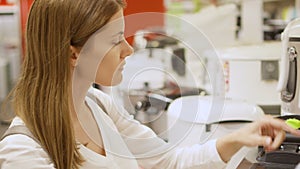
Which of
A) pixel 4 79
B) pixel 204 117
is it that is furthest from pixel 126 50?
pixel 4 79

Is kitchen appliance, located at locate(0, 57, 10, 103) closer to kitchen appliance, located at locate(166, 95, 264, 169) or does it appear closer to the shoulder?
kitchen appliance, located at locate(166, 95, 264, 169)

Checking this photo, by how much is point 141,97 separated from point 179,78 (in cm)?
46

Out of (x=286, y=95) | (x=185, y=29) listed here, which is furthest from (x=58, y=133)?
(x=185, y=29)

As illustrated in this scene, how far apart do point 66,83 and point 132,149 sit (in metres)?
0.28

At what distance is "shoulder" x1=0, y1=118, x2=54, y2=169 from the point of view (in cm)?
84

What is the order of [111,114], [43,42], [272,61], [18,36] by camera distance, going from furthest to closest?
[18,36] < [272,61] < [111,114] < [43,42]

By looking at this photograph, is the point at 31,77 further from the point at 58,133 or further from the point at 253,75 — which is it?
the point at 253,75

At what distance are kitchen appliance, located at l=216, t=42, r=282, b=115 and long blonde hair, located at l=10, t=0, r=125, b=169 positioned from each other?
2.58 feet

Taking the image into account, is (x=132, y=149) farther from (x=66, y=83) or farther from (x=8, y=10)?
(x=8, y=10)

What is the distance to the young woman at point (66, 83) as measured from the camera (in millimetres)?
852

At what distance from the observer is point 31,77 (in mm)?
902

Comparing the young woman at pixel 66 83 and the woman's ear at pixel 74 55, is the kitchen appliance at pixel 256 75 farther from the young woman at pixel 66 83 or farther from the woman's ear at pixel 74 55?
the woman's ear at pixel 74 55

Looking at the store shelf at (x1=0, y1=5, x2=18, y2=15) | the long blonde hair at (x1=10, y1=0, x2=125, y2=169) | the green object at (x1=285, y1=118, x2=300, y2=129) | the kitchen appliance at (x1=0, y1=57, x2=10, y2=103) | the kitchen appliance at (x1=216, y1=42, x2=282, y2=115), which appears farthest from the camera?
the kitchen appliance at (x1=0, y1=57, x2=10, y2=103)

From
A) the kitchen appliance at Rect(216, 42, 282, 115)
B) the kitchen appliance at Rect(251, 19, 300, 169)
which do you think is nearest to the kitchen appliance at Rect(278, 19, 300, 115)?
the kitchen appliance at Rect(251, 19, 300, 169)
